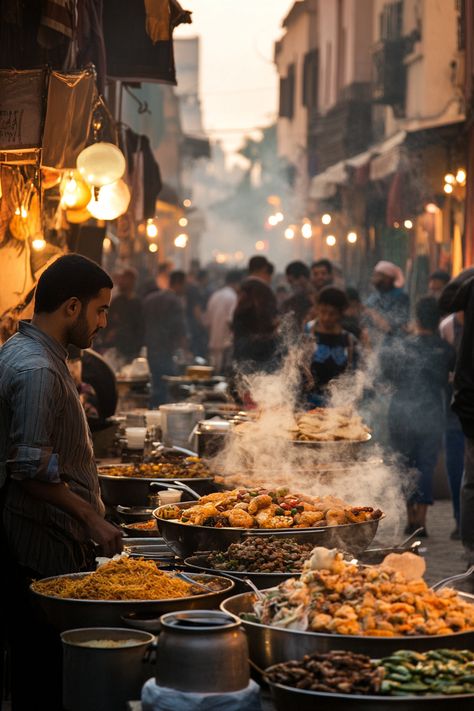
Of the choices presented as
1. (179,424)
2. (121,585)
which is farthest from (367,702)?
(179,424)

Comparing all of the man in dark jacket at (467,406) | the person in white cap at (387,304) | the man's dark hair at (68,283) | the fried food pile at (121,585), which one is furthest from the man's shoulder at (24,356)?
the person in white cap at (387,304)

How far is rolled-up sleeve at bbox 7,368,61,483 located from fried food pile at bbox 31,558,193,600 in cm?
36

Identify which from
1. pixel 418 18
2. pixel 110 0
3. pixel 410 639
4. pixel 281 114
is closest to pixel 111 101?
pixel 110 0

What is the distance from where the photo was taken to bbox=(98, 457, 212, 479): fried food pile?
22.3 feet

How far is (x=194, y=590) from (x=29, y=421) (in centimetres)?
80

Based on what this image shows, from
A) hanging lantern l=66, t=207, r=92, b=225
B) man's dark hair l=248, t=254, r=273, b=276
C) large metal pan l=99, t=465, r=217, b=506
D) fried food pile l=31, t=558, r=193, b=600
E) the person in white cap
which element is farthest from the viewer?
the person in white cap

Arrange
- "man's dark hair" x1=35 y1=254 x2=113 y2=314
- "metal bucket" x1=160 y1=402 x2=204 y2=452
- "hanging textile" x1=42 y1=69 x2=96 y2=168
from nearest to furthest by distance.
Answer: "man's dark hair" x1=35 y1=254 x2=113 y2=314 → "hanging textile" x1=42 y1=69 x2=96 y2=168 → "metal bucket" x1=160 y1=402 x2=204 y2=452

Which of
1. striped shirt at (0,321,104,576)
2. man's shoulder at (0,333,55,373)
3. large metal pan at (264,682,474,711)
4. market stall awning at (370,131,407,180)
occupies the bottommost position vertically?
large metal pan at (264,682,474,711)

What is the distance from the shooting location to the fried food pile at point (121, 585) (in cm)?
389

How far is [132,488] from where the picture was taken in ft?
21.8

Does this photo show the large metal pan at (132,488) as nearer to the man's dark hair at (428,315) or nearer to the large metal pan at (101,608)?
the large metal pan at (101,608)

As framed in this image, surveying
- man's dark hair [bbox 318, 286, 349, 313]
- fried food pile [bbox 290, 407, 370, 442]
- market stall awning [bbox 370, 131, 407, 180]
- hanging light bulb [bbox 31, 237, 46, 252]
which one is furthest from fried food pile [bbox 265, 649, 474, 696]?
market stall awning [bbox 370, 131, 407, 180]

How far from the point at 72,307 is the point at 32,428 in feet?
1.68

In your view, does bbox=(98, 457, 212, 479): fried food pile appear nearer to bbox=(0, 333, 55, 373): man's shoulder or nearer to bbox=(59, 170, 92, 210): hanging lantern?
bbox=(0, 333, 55, 373): man's shoulder
